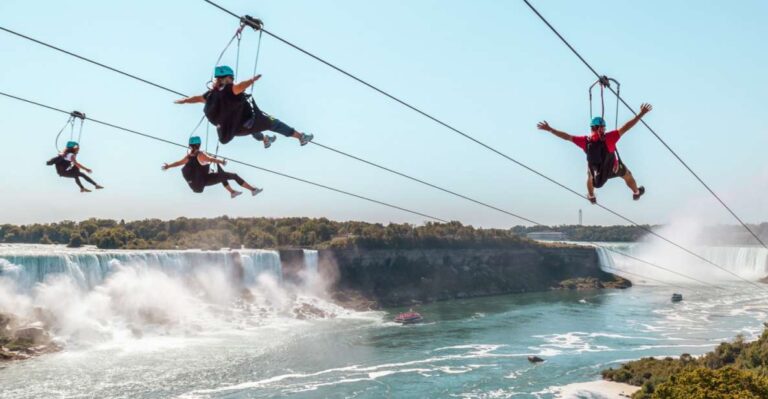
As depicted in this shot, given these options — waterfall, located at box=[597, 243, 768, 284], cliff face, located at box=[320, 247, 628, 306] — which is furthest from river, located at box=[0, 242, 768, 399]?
waterfall, located at box=[597, 243, 768, 284]

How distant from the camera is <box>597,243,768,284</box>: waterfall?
9762 centimetres

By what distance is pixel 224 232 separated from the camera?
75.3 m

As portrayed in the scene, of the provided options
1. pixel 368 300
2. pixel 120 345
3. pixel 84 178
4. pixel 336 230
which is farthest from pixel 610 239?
pixel 84 178

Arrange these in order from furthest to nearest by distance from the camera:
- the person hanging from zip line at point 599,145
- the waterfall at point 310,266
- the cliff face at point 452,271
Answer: the cliff face at point 452,271 < the waterfall at point 310,266 < the person hanging from zip line at point 599,145

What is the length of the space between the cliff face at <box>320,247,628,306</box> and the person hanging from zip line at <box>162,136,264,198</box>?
5795 cm

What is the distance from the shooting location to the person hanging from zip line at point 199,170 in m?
9.30

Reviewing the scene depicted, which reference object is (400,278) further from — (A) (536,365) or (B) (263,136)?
(B) (263,136)

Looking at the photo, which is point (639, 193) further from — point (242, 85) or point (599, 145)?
point (242, 85)

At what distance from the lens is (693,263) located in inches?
4304

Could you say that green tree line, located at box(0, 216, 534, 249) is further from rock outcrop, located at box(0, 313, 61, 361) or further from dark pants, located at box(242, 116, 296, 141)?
dark pants, located at box(242, 116, 296, 141)

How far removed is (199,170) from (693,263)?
11438 cm

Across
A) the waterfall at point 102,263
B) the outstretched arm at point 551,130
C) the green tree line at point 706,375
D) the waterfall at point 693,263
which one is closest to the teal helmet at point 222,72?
the outstretched arm at point 551,130

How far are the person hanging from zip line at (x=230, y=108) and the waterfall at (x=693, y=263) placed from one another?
96133mm

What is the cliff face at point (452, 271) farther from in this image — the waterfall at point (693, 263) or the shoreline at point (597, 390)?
the shoreline at point (597, 390)
